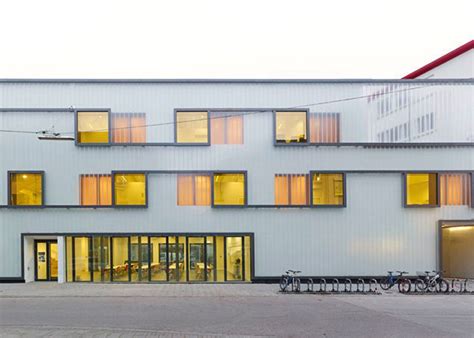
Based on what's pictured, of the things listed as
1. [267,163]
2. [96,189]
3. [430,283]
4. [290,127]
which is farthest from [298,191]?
[96,189]

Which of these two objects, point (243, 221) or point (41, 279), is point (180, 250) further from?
point (41, 279)

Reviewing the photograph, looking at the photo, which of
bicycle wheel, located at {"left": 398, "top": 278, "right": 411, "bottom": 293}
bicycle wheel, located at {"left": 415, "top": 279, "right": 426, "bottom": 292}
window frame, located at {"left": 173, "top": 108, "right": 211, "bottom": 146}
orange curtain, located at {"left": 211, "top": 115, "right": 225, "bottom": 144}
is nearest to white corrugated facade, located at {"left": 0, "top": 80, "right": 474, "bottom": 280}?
window frame, located at {"left": 173, "top": 108, "right": 211, "bottom": 146}

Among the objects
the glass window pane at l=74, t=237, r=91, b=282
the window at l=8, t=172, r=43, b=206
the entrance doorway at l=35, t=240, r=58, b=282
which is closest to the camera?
the window at l=8, t=172, r=43, b=206

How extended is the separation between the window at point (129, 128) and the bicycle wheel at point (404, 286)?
14228 millimetres

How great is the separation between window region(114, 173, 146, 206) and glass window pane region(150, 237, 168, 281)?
83.3 inches

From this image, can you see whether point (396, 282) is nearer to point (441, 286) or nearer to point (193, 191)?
point (441, 286)

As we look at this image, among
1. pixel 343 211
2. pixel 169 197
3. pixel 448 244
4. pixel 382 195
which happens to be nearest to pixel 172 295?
pixel 169 197

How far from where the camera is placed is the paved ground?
39.0 ft

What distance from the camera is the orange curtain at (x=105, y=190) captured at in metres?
21.5

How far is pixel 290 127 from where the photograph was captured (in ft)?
71.2

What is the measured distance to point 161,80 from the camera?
2167cm

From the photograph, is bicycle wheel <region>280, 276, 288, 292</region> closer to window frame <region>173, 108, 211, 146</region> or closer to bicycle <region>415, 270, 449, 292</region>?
bicycle <region>415, 270, 449, 292</region>

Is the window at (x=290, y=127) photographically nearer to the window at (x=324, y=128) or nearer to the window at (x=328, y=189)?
the window at (x=324, y=128)

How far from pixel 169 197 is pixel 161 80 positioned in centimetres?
605
